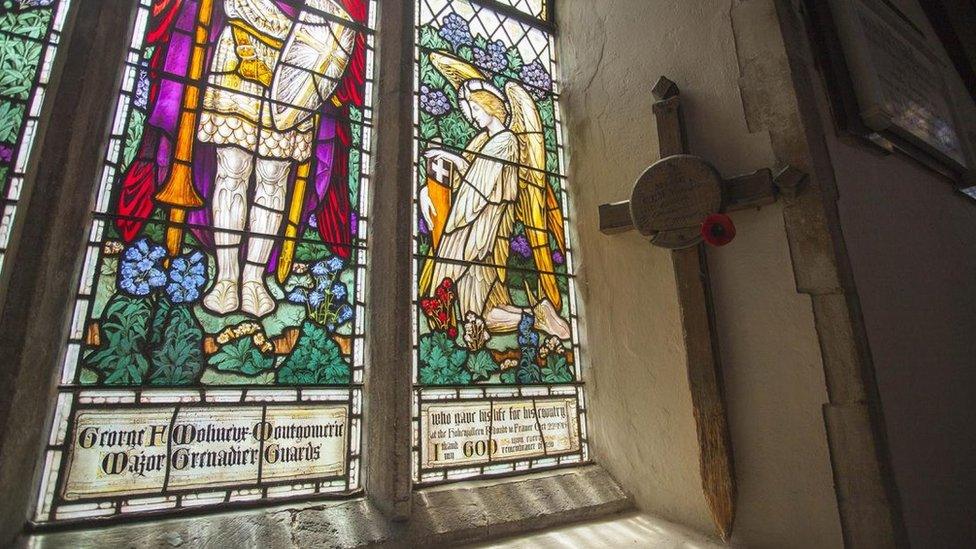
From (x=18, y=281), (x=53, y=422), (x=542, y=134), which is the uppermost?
(x=542, y=134)

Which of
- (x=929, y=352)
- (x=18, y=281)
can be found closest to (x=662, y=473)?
(x=929, y=352)

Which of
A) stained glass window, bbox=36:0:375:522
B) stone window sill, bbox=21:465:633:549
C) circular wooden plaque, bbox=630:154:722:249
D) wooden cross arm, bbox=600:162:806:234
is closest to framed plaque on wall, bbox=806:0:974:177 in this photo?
wooden cross arm, bbox=600:162:806:234

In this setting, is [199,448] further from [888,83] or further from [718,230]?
[888,83]

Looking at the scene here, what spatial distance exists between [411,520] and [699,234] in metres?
1.40

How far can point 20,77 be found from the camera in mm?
1600

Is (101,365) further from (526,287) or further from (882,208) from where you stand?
(882,208)

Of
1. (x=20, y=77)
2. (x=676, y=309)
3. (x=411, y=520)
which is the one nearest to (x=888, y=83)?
(x=676, y=309)

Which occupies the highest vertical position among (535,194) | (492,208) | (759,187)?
(535,194)

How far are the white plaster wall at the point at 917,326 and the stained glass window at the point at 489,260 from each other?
3.69 feet

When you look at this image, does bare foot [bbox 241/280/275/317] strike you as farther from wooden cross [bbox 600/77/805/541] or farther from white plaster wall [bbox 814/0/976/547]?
white plaster wall [bbox 814/0/976/547]

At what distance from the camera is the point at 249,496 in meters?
1.56

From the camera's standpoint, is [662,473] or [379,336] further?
[662,473]

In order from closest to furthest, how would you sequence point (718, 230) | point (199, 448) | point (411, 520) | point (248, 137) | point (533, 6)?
1. point (199, 448)
2. point (411, 520)
3. point (718, 230)
4. point (248, 137)
5. point (533, 6)

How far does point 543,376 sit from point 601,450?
400 millimetres
